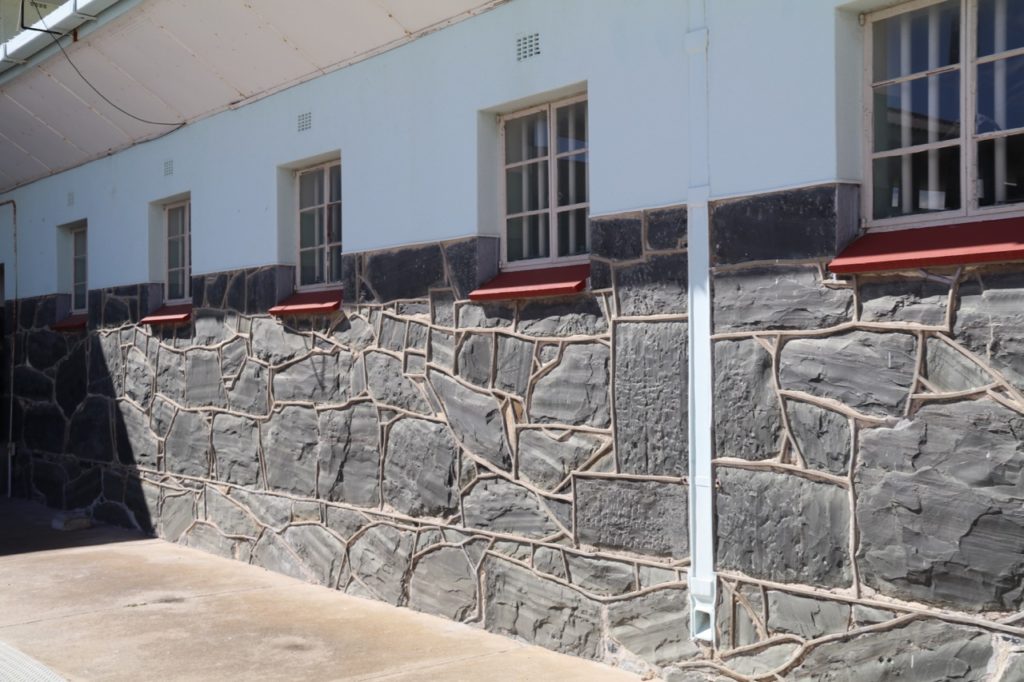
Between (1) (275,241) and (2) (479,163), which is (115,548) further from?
(2) (479,163)

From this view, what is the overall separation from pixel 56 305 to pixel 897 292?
399 inches

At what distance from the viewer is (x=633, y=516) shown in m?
5.89

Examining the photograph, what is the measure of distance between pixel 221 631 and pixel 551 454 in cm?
239

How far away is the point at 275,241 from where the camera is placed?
→ 8.92 meters

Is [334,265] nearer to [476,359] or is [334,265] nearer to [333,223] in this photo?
[333,223]

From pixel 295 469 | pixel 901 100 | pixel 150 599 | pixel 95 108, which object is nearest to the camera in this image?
pixel 901 100

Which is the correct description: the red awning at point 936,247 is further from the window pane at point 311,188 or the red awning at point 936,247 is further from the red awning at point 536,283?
the window pane at point 311,188

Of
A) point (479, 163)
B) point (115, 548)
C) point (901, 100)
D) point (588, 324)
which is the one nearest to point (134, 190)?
point (115, 548)

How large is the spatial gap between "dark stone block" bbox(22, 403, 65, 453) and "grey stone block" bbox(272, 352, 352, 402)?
4.54 metres

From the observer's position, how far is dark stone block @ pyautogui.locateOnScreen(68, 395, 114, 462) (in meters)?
11.3

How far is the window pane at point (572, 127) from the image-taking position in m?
6.60

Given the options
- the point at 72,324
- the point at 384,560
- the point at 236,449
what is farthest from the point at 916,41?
the point at 72,324

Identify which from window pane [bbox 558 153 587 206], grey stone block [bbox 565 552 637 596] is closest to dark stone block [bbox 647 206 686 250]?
window pane [bbox 558 153 587 206]

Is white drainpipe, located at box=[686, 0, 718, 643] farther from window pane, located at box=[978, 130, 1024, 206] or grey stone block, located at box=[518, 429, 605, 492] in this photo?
window pane, located at box=[978, 130, 1024, 206]
